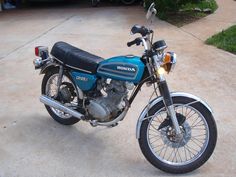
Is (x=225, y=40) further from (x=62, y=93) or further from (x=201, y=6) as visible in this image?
(x=62, y=93)

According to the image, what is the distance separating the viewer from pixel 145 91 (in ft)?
17.9

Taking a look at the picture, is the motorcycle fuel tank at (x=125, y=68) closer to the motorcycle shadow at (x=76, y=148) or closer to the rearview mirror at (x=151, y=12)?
the rearview mirror at (x=151, y=12)

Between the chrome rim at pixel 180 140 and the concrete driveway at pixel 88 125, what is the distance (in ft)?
0.54

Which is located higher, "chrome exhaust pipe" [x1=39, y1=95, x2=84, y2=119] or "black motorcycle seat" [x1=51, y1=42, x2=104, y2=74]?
"black motorcycle seat" [x1=51, y1=42, x2=104, y2=74]

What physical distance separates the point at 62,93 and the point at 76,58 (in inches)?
21.4

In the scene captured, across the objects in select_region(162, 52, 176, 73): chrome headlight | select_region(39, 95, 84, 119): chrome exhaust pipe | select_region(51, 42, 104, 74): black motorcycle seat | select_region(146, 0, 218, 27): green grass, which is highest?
select_region(162, 52, 176, 73): chrome headlight

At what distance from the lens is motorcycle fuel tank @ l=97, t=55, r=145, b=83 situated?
3.61 m

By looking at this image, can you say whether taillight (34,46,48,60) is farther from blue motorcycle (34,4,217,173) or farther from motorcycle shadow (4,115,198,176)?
motorcycle shadow (4,115,198,176)

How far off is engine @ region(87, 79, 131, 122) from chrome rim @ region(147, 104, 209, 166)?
1.19 feet

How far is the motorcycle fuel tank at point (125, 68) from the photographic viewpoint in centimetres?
361

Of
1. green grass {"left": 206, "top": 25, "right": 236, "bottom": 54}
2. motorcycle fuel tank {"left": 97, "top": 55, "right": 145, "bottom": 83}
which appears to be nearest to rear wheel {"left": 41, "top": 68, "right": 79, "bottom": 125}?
motorcycle fuel tank {"left": 97, "top": 55, "right": 145, "bottom": 83}

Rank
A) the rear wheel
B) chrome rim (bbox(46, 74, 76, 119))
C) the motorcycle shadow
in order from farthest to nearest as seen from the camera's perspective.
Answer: chrome rim (bbox(46, 74, 76, 119)), the rear wheel, the motorcycle shadow

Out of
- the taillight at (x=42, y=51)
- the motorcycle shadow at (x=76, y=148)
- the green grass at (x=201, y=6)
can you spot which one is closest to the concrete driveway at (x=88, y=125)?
the motorcycle shadow at (x=76, y=148)

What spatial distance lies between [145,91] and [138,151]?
1515 millimetres
